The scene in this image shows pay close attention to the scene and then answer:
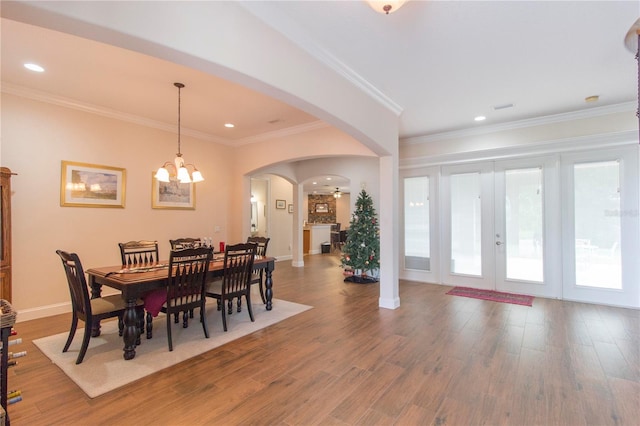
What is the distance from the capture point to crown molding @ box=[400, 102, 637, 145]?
442 cm

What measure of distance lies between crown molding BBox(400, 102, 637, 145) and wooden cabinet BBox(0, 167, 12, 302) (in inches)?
244

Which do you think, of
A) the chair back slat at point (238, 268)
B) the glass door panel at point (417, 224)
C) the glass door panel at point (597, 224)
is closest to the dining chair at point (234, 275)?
the chair back slat at point (238, 268)

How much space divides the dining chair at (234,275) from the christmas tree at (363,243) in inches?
115

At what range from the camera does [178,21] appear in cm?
188

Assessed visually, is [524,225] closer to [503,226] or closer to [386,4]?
[503,226]

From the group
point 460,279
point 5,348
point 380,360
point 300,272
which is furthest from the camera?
point 300,272

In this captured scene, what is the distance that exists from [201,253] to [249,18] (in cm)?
224

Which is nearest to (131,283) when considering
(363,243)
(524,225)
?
(363,243)

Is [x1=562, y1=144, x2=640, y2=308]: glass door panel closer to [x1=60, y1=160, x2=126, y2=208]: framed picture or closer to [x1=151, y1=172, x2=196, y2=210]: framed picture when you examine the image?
[x1=151, y1=172, x2=196, y2=210]: framed picture

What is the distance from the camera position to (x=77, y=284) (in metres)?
2.78

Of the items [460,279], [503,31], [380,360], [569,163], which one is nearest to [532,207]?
[569,163]

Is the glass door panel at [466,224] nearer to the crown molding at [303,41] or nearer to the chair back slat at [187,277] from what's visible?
the crown molding at [303,41]

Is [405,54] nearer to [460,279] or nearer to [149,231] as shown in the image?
[460,279]

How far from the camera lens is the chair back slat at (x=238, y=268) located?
3510 mm
